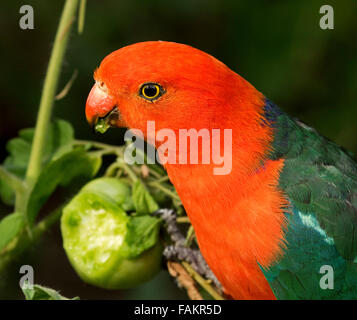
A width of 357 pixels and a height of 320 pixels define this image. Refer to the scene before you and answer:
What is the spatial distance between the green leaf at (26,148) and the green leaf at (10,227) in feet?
0.69

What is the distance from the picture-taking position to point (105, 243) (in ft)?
5.23

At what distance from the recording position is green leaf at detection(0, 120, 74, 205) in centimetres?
188

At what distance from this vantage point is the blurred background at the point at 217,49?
9.69 ft

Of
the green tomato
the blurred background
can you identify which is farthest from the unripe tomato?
the blurred background

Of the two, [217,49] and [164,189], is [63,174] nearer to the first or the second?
[164,189]

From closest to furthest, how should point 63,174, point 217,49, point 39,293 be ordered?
point 39,293 < point 63,174 < point 217,49

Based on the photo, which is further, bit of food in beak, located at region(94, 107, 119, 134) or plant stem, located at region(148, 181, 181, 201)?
plant stem, located at region(148, 181, 181, 201)

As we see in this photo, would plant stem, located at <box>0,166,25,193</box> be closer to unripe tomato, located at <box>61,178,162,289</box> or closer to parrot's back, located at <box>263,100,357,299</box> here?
unripe tomato, located at <box>61,178,162,289</box>

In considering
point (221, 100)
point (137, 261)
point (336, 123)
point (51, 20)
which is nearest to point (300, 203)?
point (221, 100)

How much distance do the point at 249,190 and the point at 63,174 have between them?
60 centimetres

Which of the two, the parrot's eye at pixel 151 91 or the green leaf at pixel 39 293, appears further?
the parrot's eye at pixel 151 91

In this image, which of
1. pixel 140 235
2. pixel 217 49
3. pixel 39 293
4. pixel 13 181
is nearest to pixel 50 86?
pixel 13 181

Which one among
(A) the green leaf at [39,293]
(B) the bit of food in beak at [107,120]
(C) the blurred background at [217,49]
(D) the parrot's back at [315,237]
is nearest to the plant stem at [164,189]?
(B) the bit of food in beak at [107,120]

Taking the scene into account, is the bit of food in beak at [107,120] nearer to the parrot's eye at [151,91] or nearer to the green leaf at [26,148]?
the parrot's eye at [151,91]
